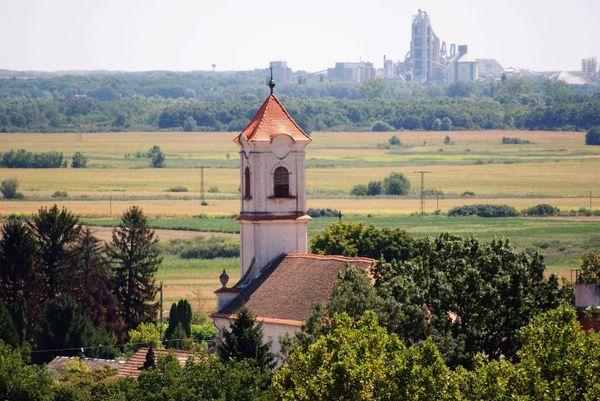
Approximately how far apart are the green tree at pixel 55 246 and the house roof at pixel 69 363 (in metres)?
11.9

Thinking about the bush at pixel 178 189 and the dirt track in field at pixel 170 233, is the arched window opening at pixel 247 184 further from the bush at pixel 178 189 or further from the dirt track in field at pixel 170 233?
the bush at pixel 178 189

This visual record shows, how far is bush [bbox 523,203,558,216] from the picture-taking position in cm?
13438

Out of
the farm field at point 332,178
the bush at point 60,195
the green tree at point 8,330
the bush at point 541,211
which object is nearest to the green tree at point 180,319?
the green tree at point 8,330

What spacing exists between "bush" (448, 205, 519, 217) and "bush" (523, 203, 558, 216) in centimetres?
86

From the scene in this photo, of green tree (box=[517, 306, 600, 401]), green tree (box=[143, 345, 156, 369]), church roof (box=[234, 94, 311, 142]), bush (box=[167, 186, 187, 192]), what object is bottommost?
bush (box=[167, 186, 187, 192])

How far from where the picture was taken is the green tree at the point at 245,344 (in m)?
55.6

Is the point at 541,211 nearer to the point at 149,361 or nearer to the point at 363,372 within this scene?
the point at 149,361

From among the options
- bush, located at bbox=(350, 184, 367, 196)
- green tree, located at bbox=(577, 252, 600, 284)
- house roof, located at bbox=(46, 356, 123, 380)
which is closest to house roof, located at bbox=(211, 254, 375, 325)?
house roof, located at bbox=(46, 356, 123, 380)

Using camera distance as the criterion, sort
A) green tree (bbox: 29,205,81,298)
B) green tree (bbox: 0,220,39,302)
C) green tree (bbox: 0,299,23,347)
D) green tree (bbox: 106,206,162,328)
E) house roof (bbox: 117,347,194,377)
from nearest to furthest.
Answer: house roof (bbox: 117,347,194,377)
green tree (bbox: 0,299,23,347)
green tree (bbox: 0,220,39,302)
green tree (bbox: 29,205,81,298)
green tree (bbox: 106,206,162,328)

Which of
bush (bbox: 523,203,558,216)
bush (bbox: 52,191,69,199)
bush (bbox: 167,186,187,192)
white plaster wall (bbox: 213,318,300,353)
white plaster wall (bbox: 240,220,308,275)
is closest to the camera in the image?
white plaster wall (bbox: 213,318,300,353)

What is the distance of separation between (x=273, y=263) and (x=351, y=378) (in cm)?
2203

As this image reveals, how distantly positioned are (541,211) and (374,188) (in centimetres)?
2648

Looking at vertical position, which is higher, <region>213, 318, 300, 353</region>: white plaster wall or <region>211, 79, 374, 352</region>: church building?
<region>211, 79, 374, 352</region>: church building

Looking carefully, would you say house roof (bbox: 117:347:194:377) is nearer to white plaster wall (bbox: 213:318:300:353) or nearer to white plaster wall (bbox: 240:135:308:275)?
white plaster wall (bbox: 213:318:300:353)
